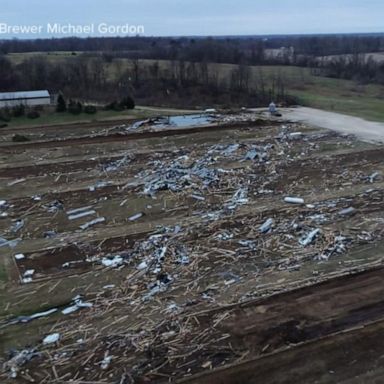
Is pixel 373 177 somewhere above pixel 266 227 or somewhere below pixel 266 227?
above

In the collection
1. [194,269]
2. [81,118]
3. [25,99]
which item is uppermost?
[25,99]

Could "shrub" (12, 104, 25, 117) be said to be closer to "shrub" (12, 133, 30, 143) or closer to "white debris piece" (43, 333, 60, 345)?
"shrub" (12, 133, 30, 143)

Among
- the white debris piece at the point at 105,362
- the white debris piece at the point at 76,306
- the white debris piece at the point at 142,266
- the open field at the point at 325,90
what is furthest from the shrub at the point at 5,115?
the white debris piece at the point at 105,362

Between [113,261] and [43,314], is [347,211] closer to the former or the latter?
[113,261]

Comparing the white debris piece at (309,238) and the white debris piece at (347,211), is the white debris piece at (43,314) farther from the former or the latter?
the white debris piece at (347,211)

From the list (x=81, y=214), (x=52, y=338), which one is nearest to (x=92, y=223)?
(x=81, y=214)

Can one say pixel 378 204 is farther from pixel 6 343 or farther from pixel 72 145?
pixel 72 145

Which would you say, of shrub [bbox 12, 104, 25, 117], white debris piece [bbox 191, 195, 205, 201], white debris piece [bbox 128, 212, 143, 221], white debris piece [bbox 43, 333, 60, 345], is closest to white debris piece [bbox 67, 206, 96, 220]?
white debris piece [bbox 128, 212, 143, 221]
